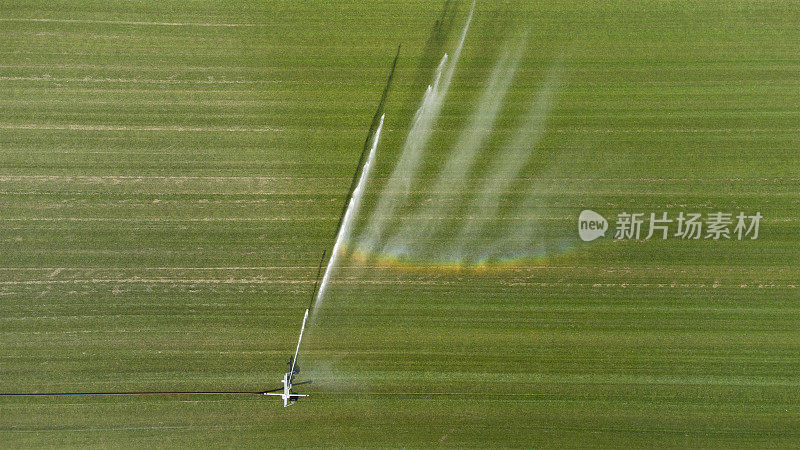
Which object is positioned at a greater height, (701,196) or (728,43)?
(728,43)

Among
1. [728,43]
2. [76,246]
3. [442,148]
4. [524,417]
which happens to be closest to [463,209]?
[442,148]

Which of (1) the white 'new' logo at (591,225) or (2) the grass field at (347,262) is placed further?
(1) the white 'new' logo at (591,225)

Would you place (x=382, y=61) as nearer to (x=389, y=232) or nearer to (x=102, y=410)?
(x=389, y=232)

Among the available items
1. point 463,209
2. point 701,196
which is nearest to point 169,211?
point 463,209

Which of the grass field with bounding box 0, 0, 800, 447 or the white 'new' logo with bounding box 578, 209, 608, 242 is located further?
the white 'new' logo with bounding box 578, 209, 608, 242

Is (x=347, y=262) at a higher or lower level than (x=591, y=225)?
lower

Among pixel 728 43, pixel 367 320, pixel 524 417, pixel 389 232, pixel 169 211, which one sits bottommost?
pixel 524 417
